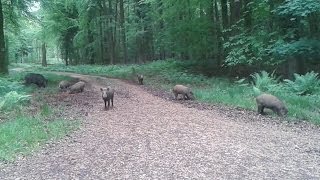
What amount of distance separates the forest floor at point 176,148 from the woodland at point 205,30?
6.87m

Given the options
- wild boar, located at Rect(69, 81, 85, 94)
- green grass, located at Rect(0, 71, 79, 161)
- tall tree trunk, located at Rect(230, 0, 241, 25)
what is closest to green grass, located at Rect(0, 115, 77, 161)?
green grass, located at Rect(0, 71, 79, 161)

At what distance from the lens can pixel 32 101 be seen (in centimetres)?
1694

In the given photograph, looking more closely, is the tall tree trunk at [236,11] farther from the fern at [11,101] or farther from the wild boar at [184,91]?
the fern at [11,101]

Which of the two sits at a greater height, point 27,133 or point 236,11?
point 236,11

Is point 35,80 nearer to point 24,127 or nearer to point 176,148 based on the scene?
point 24,127

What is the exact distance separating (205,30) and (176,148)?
18420 mm

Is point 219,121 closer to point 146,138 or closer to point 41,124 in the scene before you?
point 146,138

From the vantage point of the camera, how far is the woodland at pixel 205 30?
19.5 m

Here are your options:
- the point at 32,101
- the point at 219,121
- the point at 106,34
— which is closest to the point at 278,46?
the point at 219,121

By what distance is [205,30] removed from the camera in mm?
26656

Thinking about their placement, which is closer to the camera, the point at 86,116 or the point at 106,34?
the point at 86,116

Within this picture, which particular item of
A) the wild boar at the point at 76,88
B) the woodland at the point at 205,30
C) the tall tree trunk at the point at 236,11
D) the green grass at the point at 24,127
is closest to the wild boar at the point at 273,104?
the woodland at the point at 205,30

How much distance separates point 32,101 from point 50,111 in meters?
3.24

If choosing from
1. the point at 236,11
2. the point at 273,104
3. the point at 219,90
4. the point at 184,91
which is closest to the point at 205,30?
the point at 236,11
